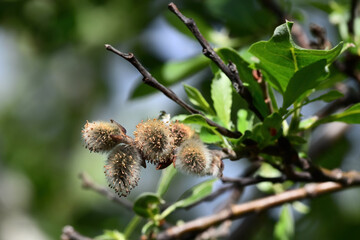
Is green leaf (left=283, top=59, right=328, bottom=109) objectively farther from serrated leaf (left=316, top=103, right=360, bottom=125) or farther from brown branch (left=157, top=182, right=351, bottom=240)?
brown branch (left=157, top=182, right=351, bottom=240)

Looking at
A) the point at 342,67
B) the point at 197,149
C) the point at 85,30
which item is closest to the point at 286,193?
the point at 342,67

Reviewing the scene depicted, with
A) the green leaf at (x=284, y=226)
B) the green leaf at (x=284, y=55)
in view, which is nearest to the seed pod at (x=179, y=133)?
→ the green leaf at (x=284, y=55)

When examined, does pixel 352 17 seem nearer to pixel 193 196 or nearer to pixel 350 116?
pixel 350 116

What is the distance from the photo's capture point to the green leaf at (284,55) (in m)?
1.22

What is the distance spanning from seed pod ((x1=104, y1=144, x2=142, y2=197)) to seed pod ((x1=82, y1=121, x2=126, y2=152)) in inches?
0.9

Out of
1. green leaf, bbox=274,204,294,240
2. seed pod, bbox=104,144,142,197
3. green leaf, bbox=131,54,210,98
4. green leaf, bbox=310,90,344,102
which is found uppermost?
green leaf, bbox=131,54,210,98

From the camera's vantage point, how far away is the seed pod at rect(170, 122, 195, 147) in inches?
49.0

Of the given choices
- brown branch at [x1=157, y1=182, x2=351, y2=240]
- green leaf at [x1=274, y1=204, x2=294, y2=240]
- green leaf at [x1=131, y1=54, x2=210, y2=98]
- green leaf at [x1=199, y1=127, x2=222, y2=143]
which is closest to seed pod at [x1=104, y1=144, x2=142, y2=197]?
green leaf at [x1=199, y1=127, x2=222, y2=143]

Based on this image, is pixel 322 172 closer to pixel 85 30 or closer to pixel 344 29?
pixel 344 29

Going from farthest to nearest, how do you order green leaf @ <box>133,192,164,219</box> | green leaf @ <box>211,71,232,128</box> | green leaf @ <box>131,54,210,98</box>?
green leaf @ <box>131,54,210,98</box> → green leaf @ <box>133,192,164,219</box> → green leaf @ <box>211,71,232,128</box>

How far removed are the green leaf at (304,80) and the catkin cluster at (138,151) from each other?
0.32 meters

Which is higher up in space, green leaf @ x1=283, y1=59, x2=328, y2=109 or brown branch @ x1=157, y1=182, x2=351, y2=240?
green leaf @ x1=283, y1=59, x2=328, y2=109

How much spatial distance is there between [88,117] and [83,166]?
862 millimetres

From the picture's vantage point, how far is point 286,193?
2072mm
